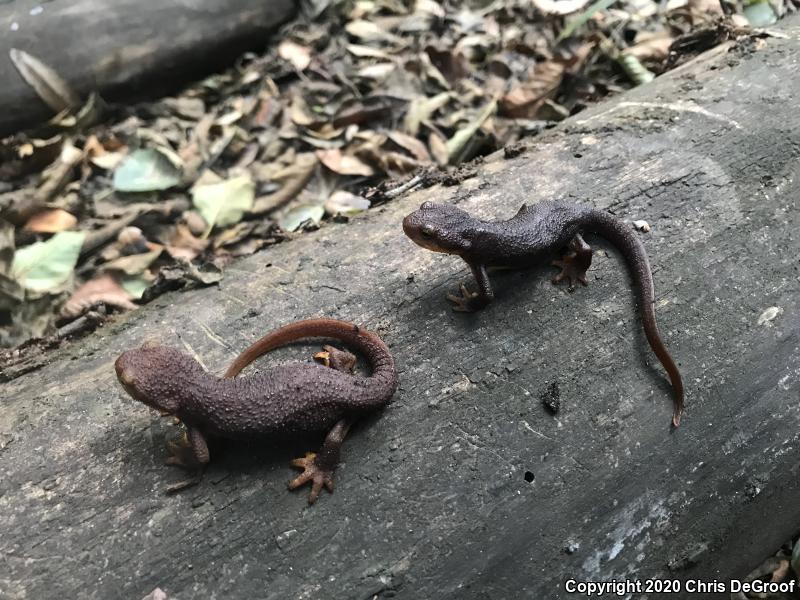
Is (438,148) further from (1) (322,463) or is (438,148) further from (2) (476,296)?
Result: (1) (322,463)

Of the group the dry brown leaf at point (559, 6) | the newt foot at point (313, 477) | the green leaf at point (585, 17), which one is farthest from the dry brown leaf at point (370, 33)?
the newt foot at point (313, 477)

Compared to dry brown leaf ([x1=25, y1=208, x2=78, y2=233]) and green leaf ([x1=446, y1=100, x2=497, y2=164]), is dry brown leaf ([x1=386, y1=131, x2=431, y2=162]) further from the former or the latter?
dry brown leaf ([x1=25, y1=208, x2=78, y2=233])

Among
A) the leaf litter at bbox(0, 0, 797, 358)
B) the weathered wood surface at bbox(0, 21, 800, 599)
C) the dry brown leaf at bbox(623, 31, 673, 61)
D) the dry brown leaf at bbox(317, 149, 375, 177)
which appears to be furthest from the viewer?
the dry brown leaf at bbox(623, 31, 673, 61)

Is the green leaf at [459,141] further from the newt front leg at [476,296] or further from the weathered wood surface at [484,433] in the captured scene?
the newt front leg at [476,296]

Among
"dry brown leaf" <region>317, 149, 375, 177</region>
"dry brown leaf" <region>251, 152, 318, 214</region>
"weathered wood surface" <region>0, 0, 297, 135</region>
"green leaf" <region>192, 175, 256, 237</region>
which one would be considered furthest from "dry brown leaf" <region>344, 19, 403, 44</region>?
"green leaf" <region>192, 175, 256, 237</region>

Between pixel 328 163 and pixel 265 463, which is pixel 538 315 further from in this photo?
pixel 328 163
